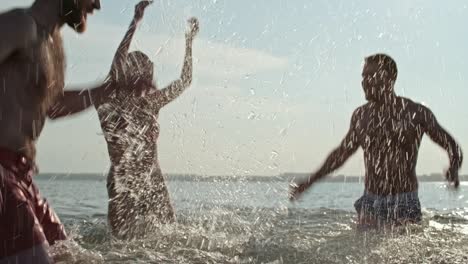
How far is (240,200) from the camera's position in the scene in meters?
8.12

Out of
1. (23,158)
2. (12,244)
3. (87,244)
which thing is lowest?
(87,244)

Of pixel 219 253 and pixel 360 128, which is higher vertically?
pixel 360 128

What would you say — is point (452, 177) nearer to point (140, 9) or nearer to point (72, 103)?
point (140, 9)

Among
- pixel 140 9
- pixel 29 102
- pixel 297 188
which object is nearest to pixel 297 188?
pixel 297 188

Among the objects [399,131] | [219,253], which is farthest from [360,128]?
[219,253]

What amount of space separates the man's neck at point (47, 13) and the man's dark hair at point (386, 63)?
10.9 ft

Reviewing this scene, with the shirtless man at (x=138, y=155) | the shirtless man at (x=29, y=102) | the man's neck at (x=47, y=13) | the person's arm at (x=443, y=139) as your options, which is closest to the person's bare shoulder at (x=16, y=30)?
the shirtless man at (x=29, y=102)

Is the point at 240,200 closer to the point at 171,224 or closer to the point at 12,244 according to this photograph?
the point at 171,224

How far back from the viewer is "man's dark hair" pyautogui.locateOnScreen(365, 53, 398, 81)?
582 cm

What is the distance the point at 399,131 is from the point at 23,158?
3.64m

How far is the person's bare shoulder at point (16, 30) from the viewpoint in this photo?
2941 millimetres

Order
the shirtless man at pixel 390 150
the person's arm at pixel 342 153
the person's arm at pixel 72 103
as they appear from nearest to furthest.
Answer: the person's arm at pixel 72 103 → the shirtless man at pixel 390 150 → the person's arm at pixel 342 153

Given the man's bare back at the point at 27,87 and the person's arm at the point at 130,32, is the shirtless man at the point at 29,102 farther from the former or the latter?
the person's arm at the point at 130,32

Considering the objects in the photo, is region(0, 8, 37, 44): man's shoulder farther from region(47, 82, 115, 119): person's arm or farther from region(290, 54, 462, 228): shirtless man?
region(290, 54, 462, 228): shirtless man
